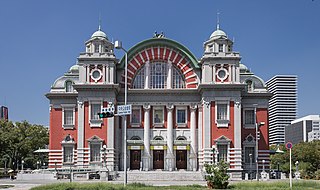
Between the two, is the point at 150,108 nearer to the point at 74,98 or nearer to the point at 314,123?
the point at 74,98

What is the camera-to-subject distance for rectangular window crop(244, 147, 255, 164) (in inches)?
2416

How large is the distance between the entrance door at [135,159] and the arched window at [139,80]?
8.01 metres

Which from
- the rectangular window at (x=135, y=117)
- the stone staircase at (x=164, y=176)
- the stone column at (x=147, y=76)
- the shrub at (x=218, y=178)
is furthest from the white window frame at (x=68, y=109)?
the shrub at (x=218, y=178)

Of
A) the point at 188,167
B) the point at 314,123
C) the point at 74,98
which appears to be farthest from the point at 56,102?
the point at 314,123

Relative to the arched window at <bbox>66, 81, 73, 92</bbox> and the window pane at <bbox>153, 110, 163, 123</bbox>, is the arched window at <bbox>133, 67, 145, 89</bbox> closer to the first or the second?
the window pane at <bbox>153, 110, 163, 123</bbox>

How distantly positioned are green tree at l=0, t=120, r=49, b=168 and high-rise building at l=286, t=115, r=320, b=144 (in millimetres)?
121932

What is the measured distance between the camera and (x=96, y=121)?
60344mm

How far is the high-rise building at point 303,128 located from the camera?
181 metres

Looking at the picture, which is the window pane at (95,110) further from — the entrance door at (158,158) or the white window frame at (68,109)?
the entrance door at (158,158)

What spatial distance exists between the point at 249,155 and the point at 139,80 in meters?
16.2

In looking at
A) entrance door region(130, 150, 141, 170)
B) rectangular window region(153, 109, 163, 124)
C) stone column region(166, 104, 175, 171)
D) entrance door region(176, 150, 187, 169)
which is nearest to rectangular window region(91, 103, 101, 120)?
entrance door region(130, 150, 141, 170)

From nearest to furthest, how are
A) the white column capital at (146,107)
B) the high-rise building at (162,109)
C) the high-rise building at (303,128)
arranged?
the high-rise building at (162,109), the white column capital at (146,107), the high-rise building at (303,128)

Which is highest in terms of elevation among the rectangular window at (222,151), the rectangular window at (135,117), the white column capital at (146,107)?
the white column capital at (146,107)

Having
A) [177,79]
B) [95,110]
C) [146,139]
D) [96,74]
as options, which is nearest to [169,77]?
[177,79]
